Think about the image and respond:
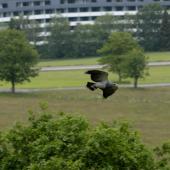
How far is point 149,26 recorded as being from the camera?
348 feet

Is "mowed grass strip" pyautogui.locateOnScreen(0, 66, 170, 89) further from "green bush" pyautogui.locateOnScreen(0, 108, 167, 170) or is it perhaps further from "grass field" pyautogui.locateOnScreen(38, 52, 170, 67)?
"green bush" pyautogui.locateOnScreen(0, 108, 167, 170)

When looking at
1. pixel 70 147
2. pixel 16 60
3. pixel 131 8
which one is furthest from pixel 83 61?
pixel 70 147

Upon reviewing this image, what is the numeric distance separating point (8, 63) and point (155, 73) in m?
18.0

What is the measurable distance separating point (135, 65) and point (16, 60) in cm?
1124

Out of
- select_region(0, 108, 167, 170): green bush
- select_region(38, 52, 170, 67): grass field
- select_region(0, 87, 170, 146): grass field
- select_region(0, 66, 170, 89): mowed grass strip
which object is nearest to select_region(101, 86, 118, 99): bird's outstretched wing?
select_region(0, 108, 167, 170): green bush

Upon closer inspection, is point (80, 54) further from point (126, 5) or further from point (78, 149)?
point (78, 149)

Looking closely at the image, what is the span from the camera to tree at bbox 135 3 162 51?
103938mm

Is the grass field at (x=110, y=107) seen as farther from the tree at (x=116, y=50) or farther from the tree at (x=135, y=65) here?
the tree at (x=116, y=50)

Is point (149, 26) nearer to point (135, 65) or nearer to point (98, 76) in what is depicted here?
point (135, 65)

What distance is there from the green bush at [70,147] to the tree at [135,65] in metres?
44.5

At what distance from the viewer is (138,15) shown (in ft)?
358

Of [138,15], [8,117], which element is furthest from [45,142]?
[138,15]

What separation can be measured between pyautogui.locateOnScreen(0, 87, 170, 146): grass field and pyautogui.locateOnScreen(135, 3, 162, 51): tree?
37958 millimetres

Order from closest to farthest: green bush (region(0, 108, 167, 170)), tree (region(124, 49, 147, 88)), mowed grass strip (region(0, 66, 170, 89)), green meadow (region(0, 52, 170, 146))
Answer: green bush (region(0, 108, 167, 170)) < green meadow (region(0, 52, 170, 146)) < tree (region(124, 49, 147, 88)) < mowed grass strip (region(0, 66, 170, 89))
